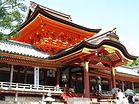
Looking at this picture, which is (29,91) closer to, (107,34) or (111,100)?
(111,100)

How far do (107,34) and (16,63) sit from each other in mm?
8451

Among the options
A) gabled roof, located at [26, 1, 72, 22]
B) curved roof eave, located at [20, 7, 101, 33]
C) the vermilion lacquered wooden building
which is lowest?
the vermilion lacquered wooden building

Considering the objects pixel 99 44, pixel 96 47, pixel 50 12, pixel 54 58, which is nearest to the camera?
pixel 96 47

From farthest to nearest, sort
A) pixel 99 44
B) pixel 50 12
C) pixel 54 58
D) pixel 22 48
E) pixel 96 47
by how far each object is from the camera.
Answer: pixel 50 12
pixel 22 48
pixel 54 58
pixel 99 44
pixel 96 47

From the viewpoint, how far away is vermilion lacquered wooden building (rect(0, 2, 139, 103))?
61.8 ft

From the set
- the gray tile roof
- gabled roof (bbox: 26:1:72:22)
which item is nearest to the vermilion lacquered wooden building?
the gray tile roof

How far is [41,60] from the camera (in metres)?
20.0

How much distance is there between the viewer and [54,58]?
20.5 metres

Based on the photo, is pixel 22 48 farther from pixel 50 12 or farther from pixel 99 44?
pixel 50 12

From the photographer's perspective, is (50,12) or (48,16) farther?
(50,12)

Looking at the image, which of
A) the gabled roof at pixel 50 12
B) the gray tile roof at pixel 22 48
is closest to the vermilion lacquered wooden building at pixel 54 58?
the gray tile roof at pixel 22 48

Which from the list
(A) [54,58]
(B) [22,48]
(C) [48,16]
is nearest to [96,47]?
(A) [54,58]

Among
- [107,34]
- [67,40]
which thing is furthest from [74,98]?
[67,40]

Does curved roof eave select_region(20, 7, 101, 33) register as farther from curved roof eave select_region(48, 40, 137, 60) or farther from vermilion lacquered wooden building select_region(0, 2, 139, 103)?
curved roof eave select_region(48, 40, 137, 60)
